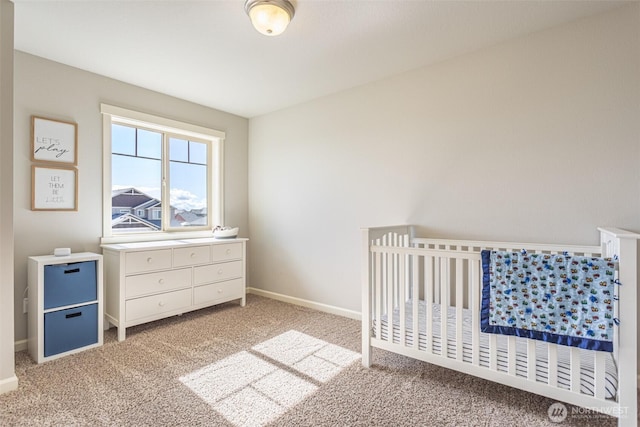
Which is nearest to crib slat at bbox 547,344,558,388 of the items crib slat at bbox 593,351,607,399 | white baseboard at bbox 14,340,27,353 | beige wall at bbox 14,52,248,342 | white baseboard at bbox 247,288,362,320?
crib slat at bbox 593,351,607,399

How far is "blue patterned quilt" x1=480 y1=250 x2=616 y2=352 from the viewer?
1.39m

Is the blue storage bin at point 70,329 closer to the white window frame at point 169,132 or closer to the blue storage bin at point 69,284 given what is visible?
the blue storage bin at point 69,284

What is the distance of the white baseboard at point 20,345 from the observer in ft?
7.59

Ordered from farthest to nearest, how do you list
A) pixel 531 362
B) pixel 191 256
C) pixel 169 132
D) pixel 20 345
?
pixel 169 132
pixel 191 256
pixel 20 345
pixel 531 362

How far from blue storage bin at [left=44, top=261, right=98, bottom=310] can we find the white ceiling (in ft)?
5.36

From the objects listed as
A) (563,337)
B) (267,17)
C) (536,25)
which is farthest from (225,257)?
(536,25)

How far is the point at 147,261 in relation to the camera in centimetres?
266

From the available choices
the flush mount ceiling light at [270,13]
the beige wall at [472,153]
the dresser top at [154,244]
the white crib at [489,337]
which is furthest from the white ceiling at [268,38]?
the dresser top at [154,244]

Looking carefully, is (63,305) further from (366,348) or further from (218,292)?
(366,348)

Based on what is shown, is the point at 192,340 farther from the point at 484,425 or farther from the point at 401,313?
the point at 484,425

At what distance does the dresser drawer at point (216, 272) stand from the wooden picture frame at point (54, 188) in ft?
3.79

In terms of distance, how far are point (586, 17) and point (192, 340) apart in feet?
11.9

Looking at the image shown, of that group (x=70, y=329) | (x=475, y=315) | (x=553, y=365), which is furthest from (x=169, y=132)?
(x=553, y=365)

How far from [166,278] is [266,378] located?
142 centimetres
